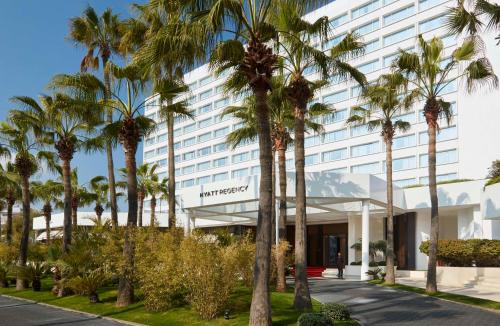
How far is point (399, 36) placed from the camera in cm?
5662

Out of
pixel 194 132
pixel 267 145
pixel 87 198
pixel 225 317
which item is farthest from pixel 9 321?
pixel 194 132

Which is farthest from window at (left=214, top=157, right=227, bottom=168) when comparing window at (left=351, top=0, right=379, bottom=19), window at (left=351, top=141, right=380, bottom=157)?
window at (left=351, top=0, right=379, bottom=19)

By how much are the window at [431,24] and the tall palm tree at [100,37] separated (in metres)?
34.4

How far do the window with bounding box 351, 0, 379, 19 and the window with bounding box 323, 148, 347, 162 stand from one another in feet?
48.5

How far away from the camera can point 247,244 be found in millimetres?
21672

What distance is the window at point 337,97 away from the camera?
6116 centimetres

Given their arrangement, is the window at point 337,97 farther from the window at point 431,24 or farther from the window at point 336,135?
the window at point 431,24

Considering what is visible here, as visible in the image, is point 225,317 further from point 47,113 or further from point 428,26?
point 428,26

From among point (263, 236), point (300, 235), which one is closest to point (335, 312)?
point (300, 235)

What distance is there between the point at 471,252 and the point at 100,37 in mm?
22462

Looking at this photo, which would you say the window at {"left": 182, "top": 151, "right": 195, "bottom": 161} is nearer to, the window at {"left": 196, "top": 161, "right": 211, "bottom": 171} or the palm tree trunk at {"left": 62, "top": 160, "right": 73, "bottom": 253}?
the window at {"left": 196, "top": 161, "right": 211, "bottom": 171}

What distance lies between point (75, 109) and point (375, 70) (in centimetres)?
4194

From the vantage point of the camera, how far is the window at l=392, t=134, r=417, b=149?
177 ft

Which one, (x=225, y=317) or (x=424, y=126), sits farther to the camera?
(x=424, y=126)
